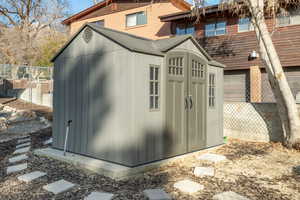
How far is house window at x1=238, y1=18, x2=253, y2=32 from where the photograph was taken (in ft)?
31.9

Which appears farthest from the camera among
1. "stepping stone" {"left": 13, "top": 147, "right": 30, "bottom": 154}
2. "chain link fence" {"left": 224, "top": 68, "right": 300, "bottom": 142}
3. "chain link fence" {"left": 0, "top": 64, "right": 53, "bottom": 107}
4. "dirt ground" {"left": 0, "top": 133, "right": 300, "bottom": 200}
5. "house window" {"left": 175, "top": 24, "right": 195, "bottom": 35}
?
"chain link fence" {"left": 0, "top": 64, "right": 53, "bottom": 107}

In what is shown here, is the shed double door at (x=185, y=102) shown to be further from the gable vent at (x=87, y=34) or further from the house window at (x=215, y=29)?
the house window at (x=215, y=29)

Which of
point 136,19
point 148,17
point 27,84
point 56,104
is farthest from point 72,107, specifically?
point 27,84

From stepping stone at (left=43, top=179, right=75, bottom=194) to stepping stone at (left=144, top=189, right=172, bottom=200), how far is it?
104cm

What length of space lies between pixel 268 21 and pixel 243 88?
8.57 ft

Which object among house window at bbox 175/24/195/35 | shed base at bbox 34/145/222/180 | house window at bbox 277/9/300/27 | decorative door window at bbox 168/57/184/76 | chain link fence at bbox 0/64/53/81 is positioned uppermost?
house window at bbox 175/24/195/35

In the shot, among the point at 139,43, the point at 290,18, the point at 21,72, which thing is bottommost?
the point at 139,43

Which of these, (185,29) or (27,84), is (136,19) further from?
(27,84)

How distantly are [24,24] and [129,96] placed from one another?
22.9 metres

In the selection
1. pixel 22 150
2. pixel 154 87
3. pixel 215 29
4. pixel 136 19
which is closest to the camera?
pixel 154 87

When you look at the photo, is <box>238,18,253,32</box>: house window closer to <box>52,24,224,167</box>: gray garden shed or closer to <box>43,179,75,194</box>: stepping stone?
<box>52,24,224,167</box>: gray garden shed

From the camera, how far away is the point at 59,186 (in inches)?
131

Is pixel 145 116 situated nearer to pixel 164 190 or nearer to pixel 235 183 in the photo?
pixel 164 190

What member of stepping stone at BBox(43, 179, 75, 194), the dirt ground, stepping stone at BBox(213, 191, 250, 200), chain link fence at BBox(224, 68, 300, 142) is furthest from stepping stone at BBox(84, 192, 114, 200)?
chain link fence at BBox(224, 68, 300, 142)
